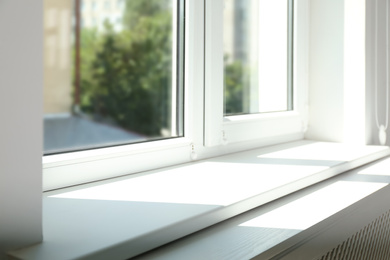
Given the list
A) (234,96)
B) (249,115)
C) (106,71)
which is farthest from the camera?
(106,71)

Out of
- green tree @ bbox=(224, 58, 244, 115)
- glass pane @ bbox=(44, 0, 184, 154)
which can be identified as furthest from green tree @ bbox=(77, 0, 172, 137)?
green tree @ bbox=(224, 58, 244, 115)

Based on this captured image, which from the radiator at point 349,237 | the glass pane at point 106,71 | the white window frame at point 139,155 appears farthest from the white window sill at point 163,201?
the glass pane at point 106,71

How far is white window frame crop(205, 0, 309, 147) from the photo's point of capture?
1.40 meters

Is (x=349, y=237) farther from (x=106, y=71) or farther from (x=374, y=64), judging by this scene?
(x=106, y=71)

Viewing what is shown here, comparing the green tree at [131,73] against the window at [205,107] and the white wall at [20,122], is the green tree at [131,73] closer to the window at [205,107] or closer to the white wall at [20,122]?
the window at [205,107]

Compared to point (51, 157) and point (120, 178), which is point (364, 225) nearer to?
point (120, 178)

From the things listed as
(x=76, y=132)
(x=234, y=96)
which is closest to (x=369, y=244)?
(x=234, y=96)

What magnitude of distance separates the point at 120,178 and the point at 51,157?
0.17 m

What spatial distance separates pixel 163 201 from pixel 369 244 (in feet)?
1.91

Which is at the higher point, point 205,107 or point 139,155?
point 205,107

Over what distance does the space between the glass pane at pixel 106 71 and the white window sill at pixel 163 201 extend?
7.57 m

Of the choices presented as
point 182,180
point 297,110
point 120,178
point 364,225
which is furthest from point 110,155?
point 297,110

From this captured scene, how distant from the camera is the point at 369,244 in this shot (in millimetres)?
1278

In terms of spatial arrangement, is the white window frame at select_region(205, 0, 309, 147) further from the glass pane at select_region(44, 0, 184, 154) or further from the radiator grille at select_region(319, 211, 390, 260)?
the glass pane at select_region(44, 0, 184, 154)
